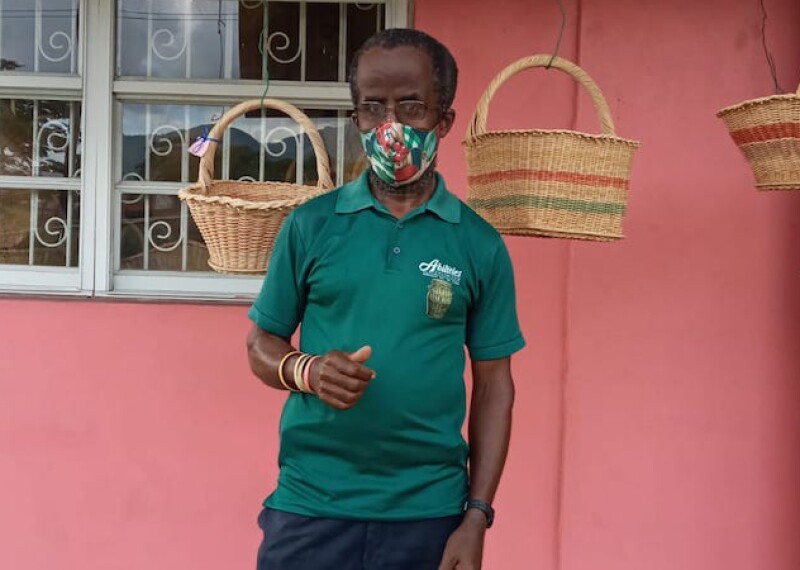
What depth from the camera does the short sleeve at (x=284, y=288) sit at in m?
1.85

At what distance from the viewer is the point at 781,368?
3.17m

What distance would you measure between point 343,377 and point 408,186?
47 cm

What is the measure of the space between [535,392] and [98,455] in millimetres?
1504

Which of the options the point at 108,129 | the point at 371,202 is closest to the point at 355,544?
the point at 371,202

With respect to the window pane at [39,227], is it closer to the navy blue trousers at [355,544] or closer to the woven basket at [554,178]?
the woven basket at [554,178]

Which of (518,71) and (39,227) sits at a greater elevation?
(518,71)

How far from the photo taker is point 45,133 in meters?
3.34

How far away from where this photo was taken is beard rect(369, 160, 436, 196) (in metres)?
1.92

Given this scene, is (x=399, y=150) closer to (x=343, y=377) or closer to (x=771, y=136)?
→ (x=343, y=377)

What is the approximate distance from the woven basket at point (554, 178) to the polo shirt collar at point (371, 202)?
430 mm

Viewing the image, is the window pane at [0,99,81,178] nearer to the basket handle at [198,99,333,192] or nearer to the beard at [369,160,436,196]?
the basket handle at [198,99,333,192]

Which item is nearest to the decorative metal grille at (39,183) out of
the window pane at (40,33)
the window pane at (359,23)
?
the window pane at (40,33)

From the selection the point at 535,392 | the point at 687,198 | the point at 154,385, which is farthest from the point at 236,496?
the point at 687,198

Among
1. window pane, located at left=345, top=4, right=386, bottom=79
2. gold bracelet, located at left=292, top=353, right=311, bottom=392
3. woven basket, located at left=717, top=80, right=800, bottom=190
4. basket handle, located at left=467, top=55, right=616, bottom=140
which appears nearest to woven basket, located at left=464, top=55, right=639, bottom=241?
basket handle, located at left=467, top=55, right=616, bottom=140
